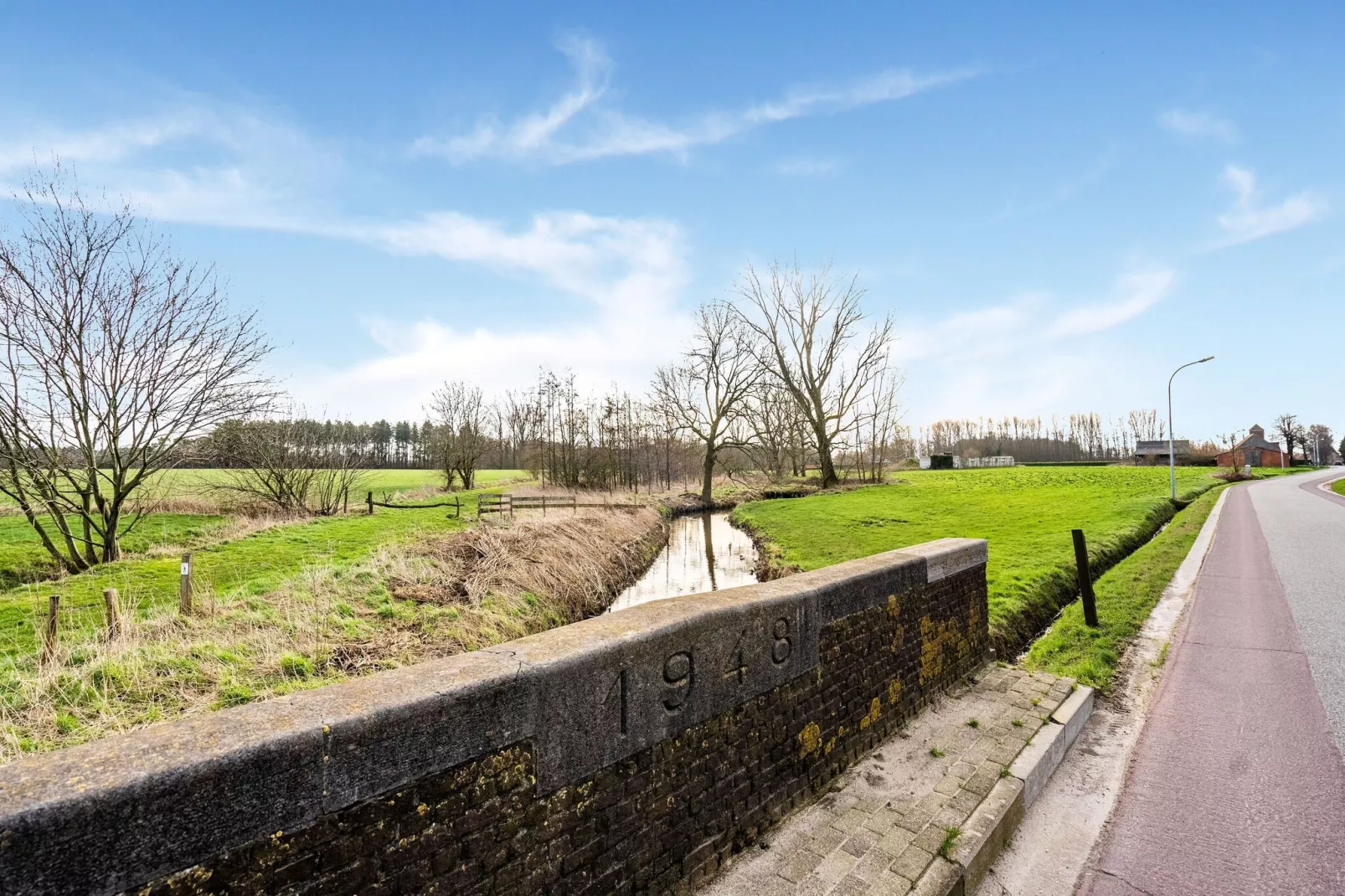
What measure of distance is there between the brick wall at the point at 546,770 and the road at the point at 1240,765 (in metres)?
1.66

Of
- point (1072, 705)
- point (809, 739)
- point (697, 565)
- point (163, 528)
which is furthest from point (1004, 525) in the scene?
point (163, 528)

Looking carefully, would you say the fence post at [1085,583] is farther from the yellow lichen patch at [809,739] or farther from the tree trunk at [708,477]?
the tree trunk at [708,477]

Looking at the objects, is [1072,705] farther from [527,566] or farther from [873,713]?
[527,566]

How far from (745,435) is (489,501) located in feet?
55.9

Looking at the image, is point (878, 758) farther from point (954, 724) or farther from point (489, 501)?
point (489, 501)

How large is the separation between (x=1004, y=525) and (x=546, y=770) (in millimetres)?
19109

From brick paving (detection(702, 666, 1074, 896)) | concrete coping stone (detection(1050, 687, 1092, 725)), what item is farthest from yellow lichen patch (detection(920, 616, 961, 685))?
concrete coping stone (detection(1050, 687, 1092, 725))

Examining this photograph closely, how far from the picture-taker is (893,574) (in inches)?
181

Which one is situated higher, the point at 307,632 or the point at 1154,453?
the point at 1154,453

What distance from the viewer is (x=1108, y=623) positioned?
25.6ft

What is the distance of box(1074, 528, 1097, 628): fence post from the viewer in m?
7.63

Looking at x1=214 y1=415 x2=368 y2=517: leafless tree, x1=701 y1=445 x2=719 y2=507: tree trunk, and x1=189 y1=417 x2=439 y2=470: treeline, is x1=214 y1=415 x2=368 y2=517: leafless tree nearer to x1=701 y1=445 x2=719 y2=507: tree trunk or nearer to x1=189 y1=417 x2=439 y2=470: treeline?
x1=189 y1=417 x2=439 y2=470: treeline

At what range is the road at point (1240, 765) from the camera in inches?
130

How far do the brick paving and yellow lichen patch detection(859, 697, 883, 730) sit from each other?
0.22 metres
